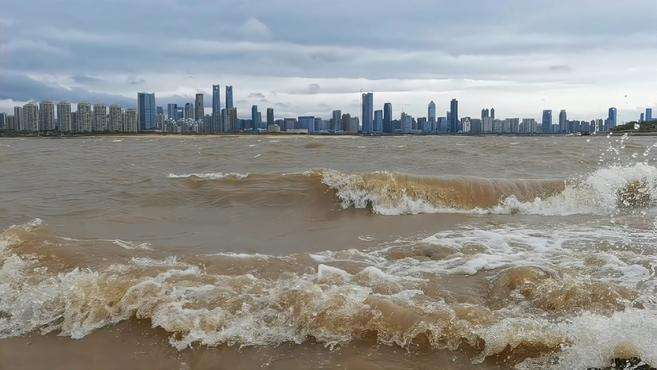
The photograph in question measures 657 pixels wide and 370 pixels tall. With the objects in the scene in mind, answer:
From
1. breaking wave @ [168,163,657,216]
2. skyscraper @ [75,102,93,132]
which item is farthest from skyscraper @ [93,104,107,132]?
breaking wave @ [168,163,657,216]

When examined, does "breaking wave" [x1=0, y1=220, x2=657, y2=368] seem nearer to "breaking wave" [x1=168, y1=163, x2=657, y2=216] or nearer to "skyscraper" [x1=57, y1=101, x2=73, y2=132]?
"breaking wave" [x1=168, y1=163, x2=657, y2=216]

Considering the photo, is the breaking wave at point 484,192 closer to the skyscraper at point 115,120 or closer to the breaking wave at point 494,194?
the breaking wave at point 494,194

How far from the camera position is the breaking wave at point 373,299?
11.7 feet

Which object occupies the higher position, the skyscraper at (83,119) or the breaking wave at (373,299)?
the skyscraper at (83,119)

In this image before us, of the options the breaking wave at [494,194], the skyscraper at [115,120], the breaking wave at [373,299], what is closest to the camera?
the breaking wave at [373,299]

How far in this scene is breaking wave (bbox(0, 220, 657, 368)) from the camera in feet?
11.7

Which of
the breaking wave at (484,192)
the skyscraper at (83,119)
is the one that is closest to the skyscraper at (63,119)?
the skyscraper at (83,119)

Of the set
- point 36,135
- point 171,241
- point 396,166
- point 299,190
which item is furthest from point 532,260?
point 36,135

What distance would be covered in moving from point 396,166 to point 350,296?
1559 centimetres

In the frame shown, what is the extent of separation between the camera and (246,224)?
8852mm

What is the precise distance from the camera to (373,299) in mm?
4195

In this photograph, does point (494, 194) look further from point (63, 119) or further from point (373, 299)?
point (63, 119)

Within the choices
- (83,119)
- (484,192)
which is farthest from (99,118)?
(484,192)

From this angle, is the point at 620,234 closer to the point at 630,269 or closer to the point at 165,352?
the point at 630,269
